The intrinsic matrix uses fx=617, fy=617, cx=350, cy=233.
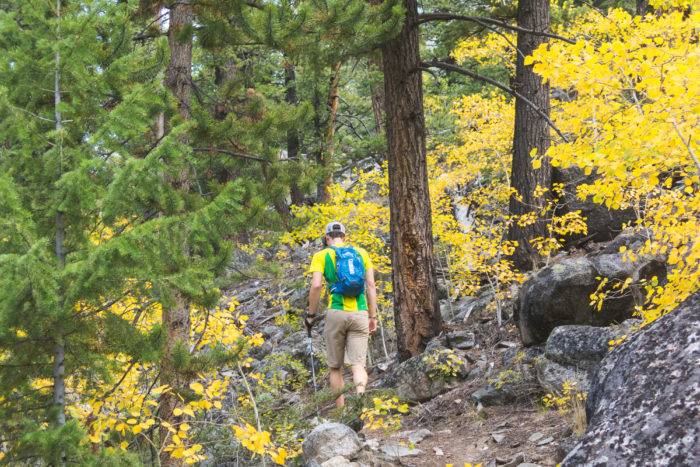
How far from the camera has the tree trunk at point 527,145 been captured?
33.0 ft

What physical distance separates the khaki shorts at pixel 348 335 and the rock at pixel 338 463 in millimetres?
1815

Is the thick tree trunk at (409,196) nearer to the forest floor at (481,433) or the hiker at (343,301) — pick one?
the forest floor at (481,433)

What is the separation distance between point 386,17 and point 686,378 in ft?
17.1

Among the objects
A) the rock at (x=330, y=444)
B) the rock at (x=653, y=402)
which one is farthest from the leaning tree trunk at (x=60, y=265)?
the rock at (x=653, y=402)

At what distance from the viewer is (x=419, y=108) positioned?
24.2ft

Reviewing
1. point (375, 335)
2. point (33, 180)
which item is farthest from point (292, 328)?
point (33, 180)

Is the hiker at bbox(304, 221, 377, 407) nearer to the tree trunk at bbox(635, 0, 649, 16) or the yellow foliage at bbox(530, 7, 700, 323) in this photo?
the yellow foliage at bbox(530, 7, 700, 323)

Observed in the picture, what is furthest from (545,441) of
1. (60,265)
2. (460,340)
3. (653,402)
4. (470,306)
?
(470,306)

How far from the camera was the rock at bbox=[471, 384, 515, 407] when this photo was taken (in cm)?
599

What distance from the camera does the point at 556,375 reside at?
5535 millimetres

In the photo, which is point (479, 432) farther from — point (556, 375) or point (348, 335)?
point (348, 335)

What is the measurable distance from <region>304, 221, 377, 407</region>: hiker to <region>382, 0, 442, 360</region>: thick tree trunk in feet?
4.38

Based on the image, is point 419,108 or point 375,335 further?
point 375,335

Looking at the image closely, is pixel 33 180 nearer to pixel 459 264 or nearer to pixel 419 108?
pixel 419 108
